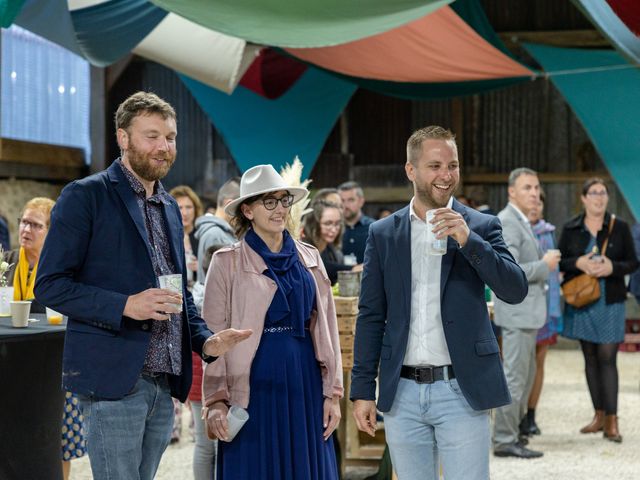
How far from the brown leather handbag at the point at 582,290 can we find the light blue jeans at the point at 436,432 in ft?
11.8

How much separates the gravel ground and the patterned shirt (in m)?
2.62

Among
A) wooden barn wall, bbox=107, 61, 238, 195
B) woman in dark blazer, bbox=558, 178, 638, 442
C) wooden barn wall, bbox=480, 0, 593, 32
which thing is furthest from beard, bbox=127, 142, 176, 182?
wooden barn wall, bbox=480, 0, 593, 32

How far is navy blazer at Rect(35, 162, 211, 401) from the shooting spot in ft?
8.75

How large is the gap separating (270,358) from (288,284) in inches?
10.6

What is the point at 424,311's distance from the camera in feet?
9.86

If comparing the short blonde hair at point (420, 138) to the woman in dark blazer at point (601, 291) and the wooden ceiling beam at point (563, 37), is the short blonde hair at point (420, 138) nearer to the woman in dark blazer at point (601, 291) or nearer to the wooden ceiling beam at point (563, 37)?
the woman in dark blazer at point (601, 291)

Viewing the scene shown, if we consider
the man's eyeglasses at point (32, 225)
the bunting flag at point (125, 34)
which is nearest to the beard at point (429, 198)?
the man's eyeglasses at point (32, 225)

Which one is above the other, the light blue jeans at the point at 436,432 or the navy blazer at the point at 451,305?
the navy blazer at the point at 451,305

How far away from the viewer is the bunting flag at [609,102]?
255 inches

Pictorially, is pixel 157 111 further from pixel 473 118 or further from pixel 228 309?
pixel 473 118

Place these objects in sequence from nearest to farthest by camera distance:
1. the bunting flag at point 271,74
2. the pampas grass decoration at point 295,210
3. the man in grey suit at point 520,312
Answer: the pampas grass decoration at point 295,210 → the man in grey suit at point 520,312 → the bunting flag at point 271,74

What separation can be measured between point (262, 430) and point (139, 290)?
0.82m

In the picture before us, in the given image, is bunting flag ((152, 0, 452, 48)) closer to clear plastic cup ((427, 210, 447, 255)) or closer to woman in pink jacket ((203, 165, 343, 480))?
woman in pink jacket ((203, 165, 343, 480))

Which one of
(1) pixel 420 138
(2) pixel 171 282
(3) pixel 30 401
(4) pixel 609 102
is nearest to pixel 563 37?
(4) pixel 609 102
